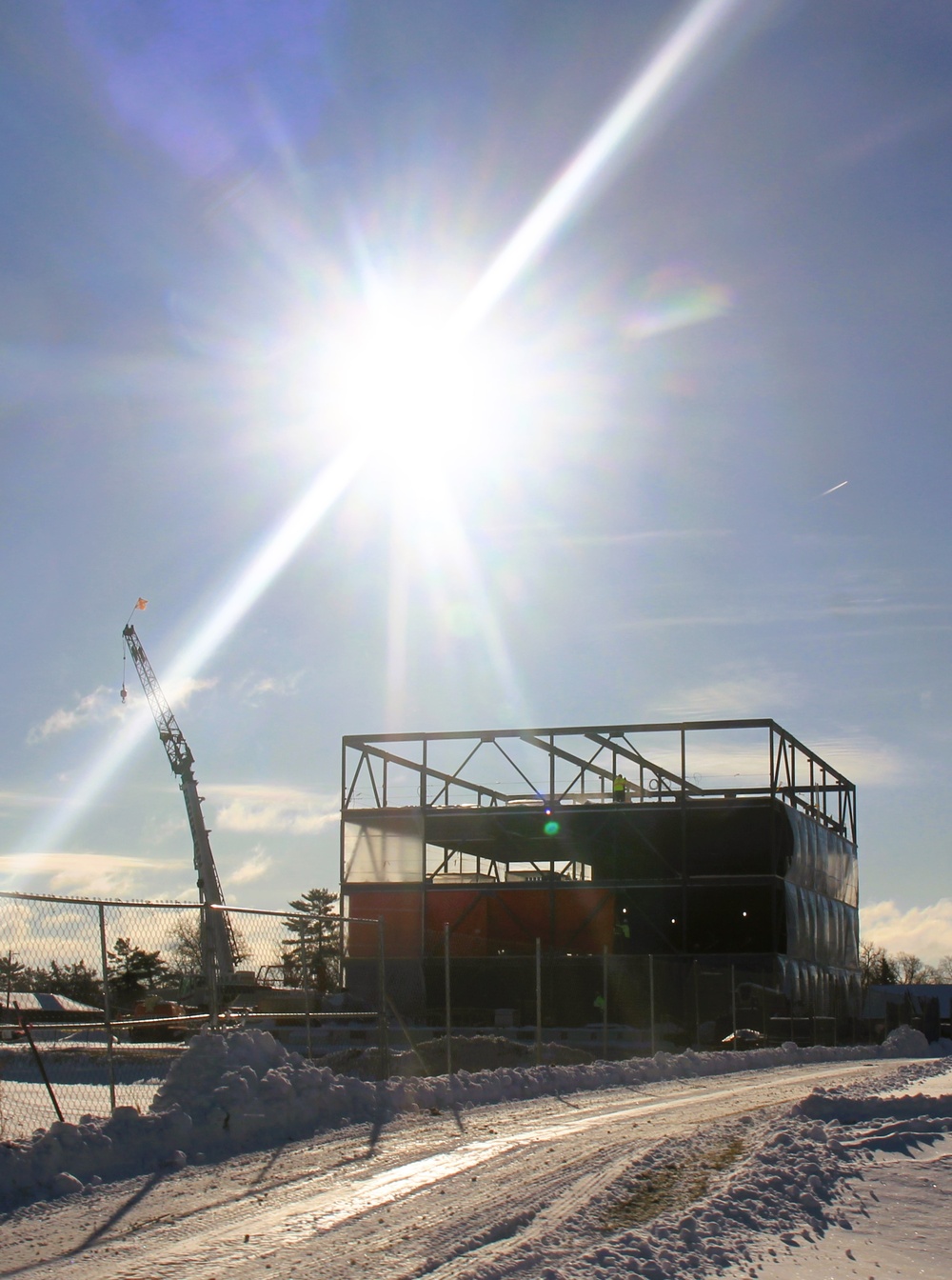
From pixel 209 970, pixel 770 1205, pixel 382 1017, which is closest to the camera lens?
pixel 770 1205

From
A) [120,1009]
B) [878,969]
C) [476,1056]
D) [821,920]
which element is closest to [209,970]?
[120,1009]

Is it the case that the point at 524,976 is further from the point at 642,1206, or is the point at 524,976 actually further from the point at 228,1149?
the point at 642,1206

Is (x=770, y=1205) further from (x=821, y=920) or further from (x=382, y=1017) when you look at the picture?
(x=821, y=920)

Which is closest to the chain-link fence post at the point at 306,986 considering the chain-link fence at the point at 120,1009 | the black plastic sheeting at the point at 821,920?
the chain-link fence at the point at 120,1009

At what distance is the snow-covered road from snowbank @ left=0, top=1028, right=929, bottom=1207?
41cm

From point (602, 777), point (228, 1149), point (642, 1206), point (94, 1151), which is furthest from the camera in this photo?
point (602, 777)

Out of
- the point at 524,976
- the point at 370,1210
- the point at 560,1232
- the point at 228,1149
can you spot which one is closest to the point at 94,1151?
the point at 228,1149

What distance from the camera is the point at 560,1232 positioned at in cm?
819

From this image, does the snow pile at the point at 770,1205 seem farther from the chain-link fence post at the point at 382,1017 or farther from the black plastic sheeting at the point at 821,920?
the black plastic sheeting at the point at 821,920

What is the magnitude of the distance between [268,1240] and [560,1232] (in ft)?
6.15

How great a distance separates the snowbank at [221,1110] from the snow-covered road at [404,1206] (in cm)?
41

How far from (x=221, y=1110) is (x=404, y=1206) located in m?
3.56

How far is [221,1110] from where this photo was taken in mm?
12203

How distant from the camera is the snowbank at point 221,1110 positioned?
1013 cm
